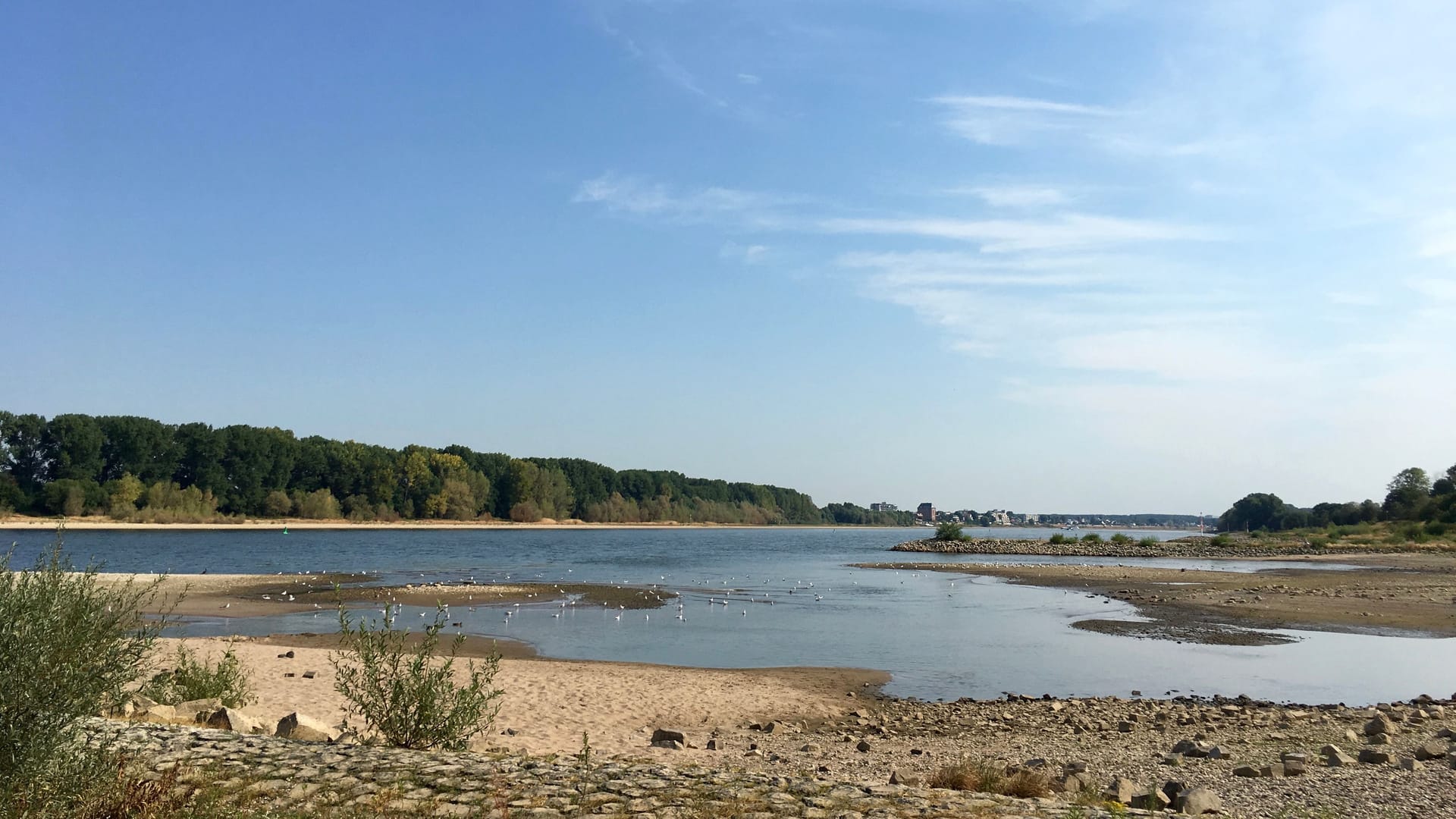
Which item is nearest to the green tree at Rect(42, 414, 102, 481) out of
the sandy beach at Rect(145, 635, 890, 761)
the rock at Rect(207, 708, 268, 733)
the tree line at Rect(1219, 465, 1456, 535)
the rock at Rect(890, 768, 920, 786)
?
the sandy beach at Rect(145, 635, 890, 761)

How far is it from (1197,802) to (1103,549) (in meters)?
98.9

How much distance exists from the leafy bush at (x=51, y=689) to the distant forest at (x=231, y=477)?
126 m

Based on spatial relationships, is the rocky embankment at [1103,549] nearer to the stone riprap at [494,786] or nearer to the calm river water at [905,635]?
the calm river water at [905,635]

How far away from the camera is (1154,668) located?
79.9 feet

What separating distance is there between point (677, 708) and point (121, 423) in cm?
13932

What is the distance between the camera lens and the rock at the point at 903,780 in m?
10.1

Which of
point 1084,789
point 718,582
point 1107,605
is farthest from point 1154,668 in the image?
point 718,582

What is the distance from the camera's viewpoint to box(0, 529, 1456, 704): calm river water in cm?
2245

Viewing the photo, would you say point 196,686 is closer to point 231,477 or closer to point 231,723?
point 231,723

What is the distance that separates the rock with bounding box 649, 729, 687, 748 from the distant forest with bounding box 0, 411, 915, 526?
403 ft

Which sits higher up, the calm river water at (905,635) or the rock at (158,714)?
the rock at (158,714)

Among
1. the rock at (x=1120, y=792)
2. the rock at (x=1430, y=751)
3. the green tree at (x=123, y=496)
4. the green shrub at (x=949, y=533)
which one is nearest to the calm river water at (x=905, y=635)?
the rock at (x=1430, y=751)

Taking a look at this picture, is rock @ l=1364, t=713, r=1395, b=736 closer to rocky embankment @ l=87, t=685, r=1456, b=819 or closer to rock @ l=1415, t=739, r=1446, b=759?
rocky embankment @ l=87, t=685, r=1456, b=819

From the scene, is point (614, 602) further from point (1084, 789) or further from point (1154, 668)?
point (1084, 789)
